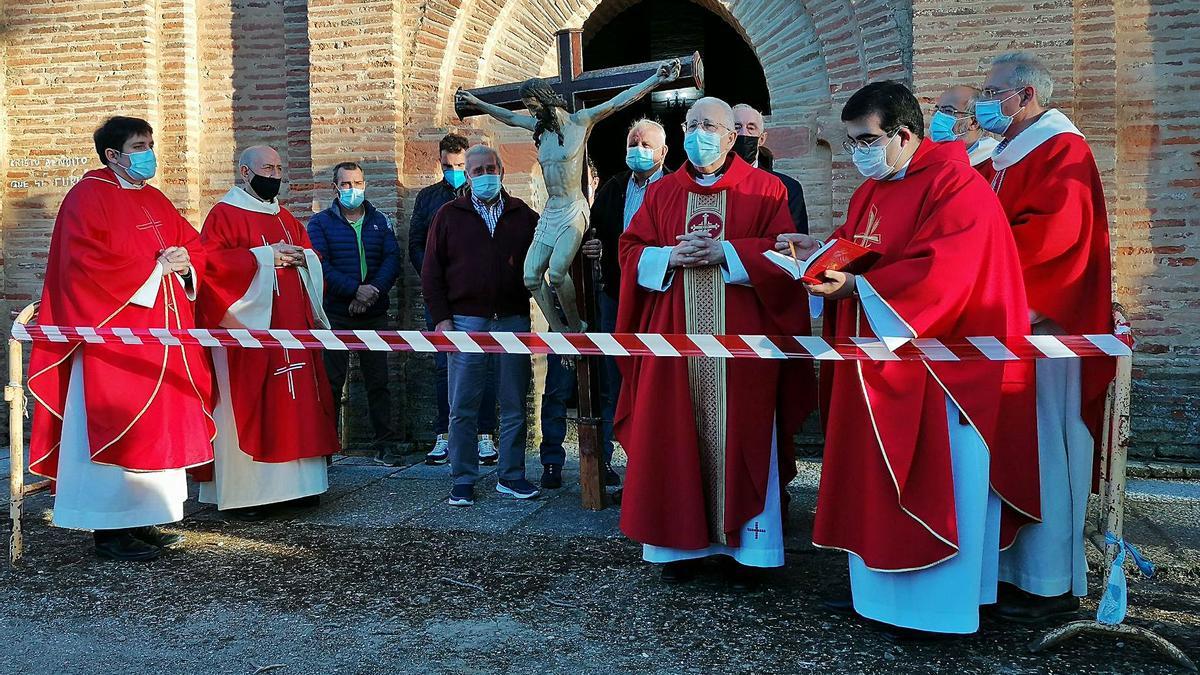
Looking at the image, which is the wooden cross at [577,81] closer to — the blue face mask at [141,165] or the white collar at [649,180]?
the white collar at [649,180]

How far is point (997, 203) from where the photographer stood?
3482 millimetres

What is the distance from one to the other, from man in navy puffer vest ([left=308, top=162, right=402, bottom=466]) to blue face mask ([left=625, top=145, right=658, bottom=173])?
2520 millimetres

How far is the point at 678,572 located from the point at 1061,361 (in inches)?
66.4

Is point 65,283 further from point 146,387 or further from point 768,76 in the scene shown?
point 768,76

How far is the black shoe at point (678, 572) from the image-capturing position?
4.20 m

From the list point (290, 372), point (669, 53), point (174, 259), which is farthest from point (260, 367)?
point (669, 53)

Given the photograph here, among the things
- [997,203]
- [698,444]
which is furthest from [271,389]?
[997,203]

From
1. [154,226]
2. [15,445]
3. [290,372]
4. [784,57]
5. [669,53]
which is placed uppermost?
[669,53]

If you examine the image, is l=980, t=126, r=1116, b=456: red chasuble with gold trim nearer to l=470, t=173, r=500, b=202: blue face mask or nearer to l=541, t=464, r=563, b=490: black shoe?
l=470, t=173, r=500, b=202: blue face mask

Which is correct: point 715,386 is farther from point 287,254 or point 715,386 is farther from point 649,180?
point 287,254

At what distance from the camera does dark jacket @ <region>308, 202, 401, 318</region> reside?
6922 millimetres

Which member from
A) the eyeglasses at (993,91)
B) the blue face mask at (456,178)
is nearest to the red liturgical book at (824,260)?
the eyeglasses at (993,91)

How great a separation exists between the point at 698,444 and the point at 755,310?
59 cm

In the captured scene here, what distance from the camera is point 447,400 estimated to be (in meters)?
7.03
